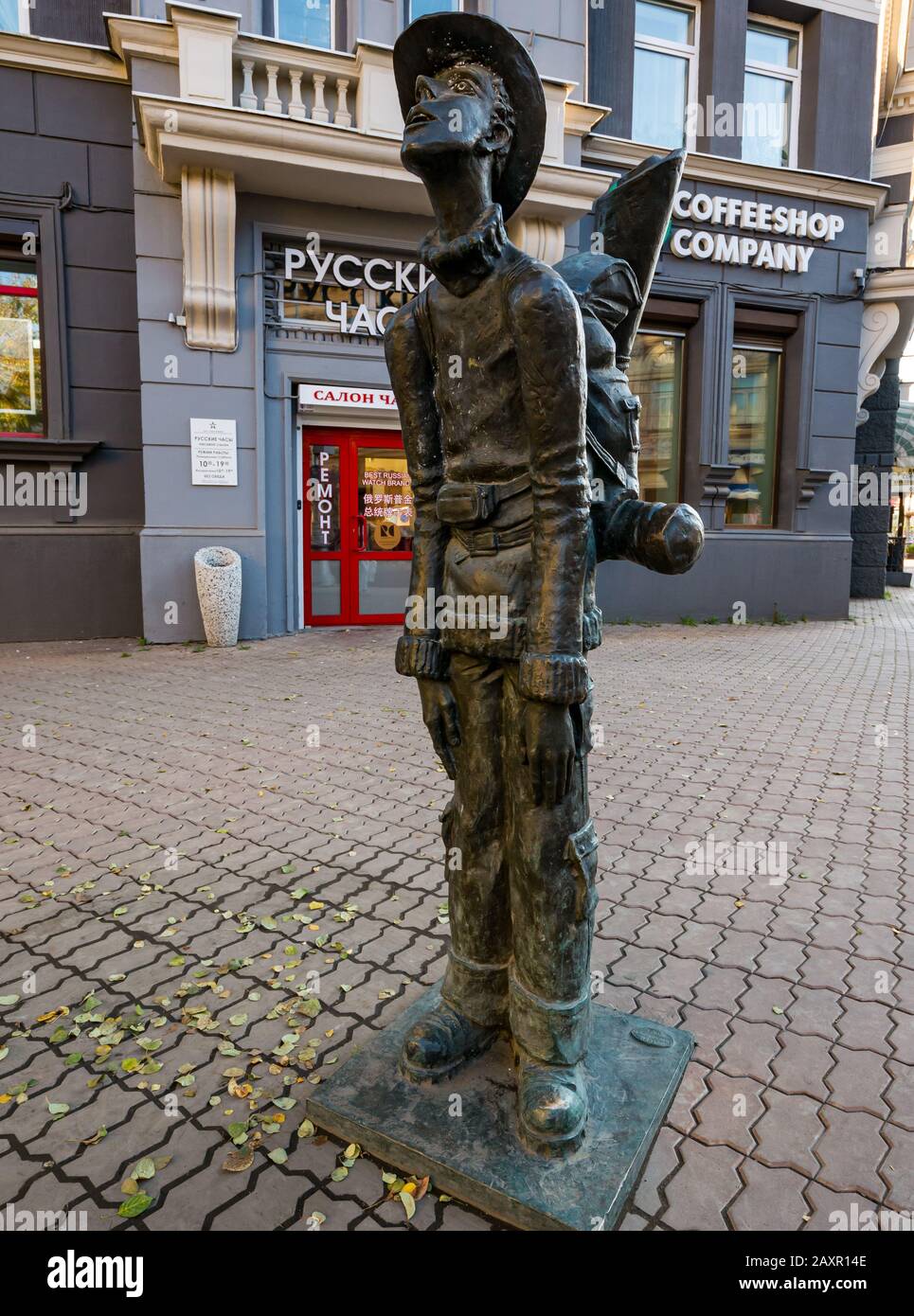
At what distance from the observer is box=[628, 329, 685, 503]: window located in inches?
486

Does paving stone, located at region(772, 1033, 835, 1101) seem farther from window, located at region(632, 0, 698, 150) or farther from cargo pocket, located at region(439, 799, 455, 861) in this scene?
window, located at region(632, 0, 698, 150)

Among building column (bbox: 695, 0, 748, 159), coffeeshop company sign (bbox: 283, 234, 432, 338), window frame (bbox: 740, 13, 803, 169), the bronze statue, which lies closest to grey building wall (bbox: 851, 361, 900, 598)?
window frame (bbox: 740, 13, 803, 169)

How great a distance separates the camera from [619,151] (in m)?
11.2

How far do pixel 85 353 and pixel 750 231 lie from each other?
9.04 metres

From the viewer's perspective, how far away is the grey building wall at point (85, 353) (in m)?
9.23

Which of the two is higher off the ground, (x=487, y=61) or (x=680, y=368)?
(x=680, y=368)

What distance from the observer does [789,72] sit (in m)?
12.5

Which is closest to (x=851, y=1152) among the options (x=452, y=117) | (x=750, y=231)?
(x=452, y=117)

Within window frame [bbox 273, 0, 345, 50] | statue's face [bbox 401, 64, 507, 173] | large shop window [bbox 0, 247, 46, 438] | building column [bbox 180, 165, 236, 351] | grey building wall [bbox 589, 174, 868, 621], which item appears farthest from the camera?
grey building wall [bbox 589, 174, 868, 621]

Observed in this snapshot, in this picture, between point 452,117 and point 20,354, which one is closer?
point 452,117

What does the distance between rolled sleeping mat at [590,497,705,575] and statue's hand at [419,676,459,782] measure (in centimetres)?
54

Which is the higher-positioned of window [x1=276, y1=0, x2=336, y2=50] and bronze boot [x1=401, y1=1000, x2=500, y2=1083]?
window [x1=276, y1=0, x2=336, y2=50]

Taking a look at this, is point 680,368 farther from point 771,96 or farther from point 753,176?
point 771,96
